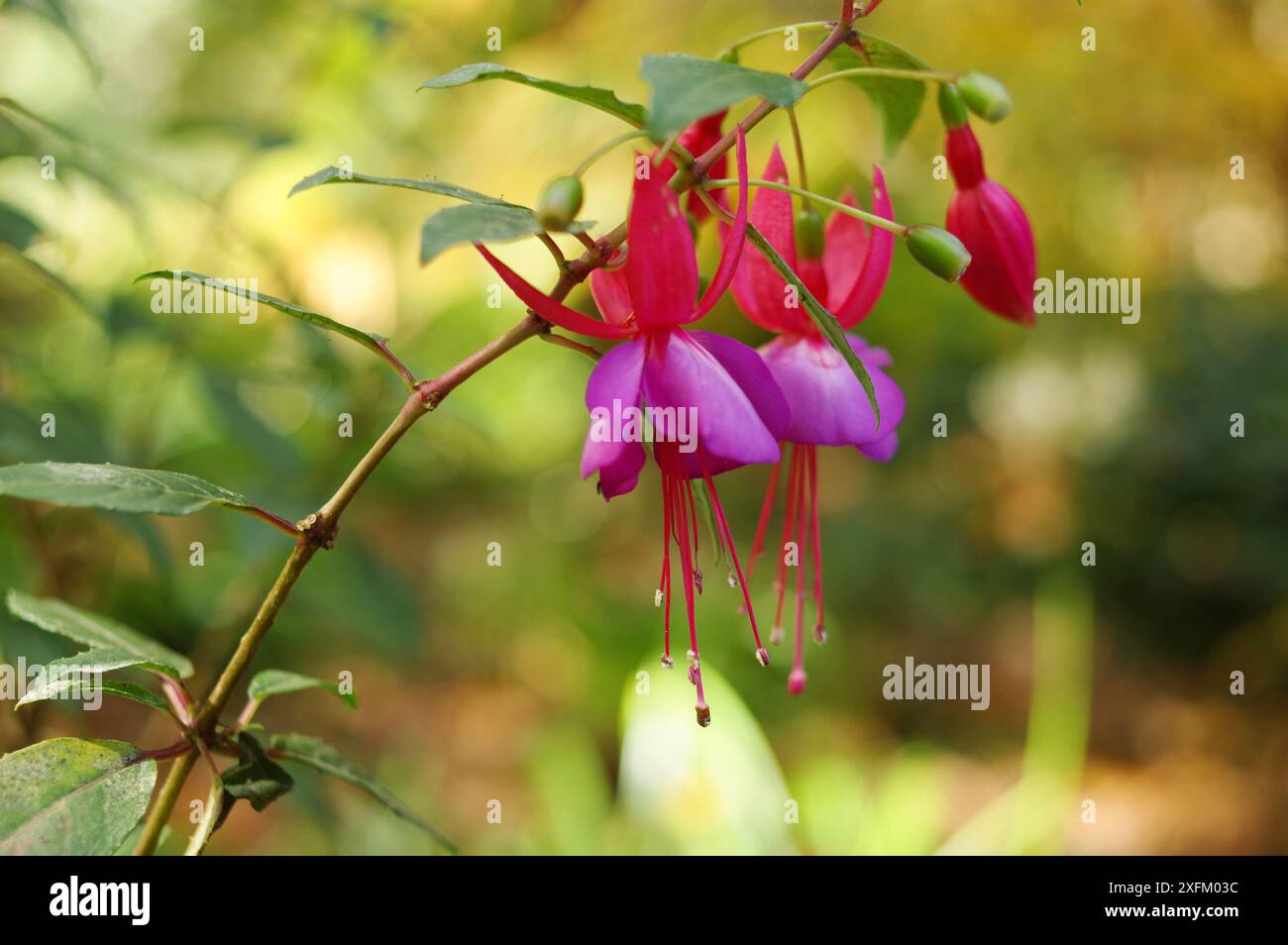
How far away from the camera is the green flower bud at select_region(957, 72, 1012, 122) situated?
0.42 m

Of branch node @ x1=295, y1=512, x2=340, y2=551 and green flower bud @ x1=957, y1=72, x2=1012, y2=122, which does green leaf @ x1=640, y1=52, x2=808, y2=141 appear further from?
branch node @ x1=295, y1=512, x2=340, y2=551

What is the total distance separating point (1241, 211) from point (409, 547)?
214cm

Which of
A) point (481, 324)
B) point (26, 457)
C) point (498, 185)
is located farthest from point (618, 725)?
point (26, 457)

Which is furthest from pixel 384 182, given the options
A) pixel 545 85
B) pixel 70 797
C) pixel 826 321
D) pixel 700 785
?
pixel 700 785

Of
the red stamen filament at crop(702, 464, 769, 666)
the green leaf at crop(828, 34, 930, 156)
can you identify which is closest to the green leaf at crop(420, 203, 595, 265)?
the red stamen filament at crop(702, 464, 769, 666)

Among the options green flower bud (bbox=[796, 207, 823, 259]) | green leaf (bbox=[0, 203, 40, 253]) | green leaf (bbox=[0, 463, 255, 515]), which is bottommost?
green leaf (bbox=[0, 463, 255, 515])

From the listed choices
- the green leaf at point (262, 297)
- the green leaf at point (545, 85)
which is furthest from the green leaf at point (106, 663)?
the green leaf at point (545, 85)

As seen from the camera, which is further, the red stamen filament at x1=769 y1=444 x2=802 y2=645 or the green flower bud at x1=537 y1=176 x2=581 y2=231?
the red stamen filament at x1=769 y1=444 x2=802 y2=645

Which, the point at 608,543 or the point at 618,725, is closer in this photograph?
the point at 618,725

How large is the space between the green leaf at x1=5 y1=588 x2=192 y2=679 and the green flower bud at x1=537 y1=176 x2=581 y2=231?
30 centimetres

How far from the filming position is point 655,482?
2615mm

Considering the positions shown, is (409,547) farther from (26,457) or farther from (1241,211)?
(1241,211)

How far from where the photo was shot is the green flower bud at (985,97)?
0.42 meters
